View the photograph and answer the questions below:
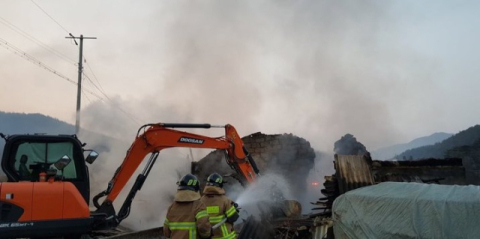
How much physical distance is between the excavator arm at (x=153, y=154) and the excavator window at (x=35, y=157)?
139 cm

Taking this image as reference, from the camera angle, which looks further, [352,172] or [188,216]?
[352,172]

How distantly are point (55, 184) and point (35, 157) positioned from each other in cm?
92

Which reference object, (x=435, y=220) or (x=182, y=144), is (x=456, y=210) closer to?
(x=435, y=220)

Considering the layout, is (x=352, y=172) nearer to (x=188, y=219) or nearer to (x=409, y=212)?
(x=409, y=212)

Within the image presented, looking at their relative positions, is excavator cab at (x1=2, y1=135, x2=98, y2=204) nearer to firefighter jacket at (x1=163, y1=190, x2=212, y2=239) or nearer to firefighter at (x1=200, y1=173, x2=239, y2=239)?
firefighter at (x1=200, y1=173, x2=239, y2=239)

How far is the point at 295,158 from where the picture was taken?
17781mm

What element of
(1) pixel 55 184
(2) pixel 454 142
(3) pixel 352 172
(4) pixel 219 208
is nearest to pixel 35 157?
(1) pixel 55 184

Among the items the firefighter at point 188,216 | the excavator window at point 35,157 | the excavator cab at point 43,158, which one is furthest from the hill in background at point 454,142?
the excavator window at point 35,157

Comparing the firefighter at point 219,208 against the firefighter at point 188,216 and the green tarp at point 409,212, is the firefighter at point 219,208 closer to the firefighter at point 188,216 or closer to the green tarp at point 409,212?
the firefighter at point 188,216

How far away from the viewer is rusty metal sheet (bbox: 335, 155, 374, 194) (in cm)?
917

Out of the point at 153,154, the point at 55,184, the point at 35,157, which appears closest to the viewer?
the point at 55,184

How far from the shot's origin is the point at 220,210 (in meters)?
5.10

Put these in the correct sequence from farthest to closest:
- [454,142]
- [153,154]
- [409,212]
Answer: [454,142], [153,154], [409,212]

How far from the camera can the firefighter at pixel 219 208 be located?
16.4ft
